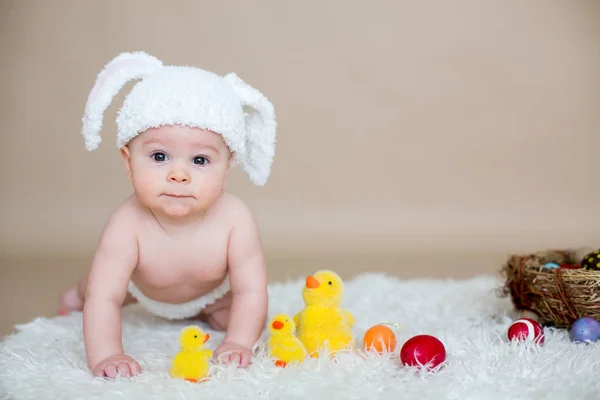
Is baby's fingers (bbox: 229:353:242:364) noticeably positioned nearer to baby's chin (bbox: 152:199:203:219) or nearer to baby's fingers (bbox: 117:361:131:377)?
baby's fingers (bbox: 117:361:131:377)

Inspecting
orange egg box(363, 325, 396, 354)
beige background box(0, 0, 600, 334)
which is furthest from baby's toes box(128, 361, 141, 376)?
beige background box(0, 0, 600, 334)

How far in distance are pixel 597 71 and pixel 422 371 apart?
2.92 metres

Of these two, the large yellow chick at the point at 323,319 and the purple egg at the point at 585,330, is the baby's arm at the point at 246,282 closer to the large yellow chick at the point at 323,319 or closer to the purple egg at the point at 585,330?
the large yellow chick at the point at 323,319

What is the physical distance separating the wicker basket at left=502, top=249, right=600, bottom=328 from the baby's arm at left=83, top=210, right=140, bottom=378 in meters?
0.97

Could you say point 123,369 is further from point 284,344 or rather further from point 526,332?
point 526,332

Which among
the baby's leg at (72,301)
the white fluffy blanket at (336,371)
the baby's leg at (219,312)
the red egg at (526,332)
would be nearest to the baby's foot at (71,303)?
the baby's leg at (72,301)

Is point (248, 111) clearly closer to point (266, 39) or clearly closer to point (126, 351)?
point (126, 351)

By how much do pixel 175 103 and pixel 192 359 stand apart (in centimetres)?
51

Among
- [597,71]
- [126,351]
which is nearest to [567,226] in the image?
[597,71]

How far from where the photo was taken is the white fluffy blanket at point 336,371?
1.28m

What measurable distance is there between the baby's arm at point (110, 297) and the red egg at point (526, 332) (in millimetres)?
813

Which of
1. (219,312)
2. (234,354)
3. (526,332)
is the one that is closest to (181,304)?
(219,312)

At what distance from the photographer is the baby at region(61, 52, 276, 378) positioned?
4.86 feet

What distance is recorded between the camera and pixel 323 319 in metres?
1.52
